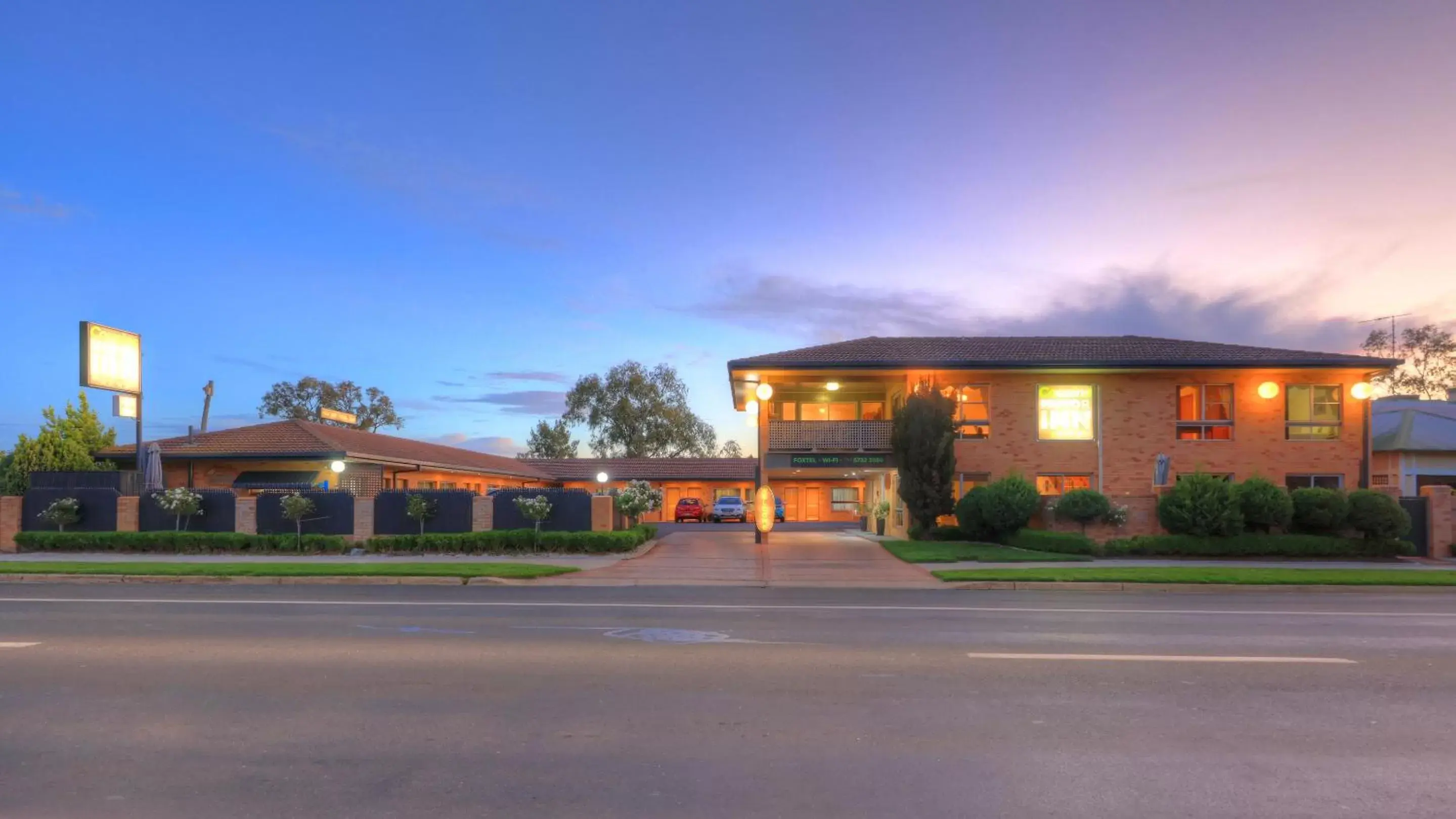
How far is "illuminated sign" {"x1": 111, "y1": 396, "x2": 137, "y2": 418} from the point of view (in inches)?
1043

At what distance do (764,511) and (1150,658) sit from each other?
740 inches

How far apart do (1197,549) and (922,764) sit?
64.3ft

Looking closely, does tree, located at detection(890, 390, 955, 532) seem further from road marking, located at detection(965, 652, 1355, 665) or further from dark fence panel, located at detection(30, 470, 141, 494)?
dark fence panel, located at detection(30, 470, 141, 494)

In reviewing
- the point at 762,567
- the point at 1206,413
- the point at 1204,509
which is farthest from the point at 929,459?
the point at 1206,413

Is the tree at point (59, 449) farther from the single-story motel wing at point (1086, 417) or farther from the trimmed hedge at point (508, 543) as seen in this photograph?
the trimmed hedge at point (508, 543)

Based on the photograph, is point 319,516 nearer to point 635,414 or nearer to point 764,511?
point 764,511

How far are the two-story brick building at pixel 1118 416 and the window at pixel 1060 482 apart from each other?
4 centimetres

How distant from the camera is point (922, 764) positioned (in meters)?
5.71

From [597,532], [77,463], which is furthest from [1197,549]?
[77,463]

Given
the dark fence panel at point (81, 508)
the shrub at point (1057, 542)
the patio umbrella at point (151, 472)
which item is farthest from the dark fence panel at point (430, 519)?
the shrub at point (1057, 542)

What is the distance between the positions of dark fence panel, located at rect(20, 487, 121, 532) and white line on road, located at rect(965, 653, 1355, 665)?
25.0 meters

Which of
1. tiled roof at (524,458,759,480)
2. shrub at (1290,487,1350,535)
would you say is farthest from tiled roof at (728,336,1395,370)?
tiled roof at (524,458,759,480)

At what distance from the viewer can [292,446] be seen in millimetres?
32281

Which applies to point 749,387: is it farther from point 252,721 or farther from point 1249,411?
point 252,721
